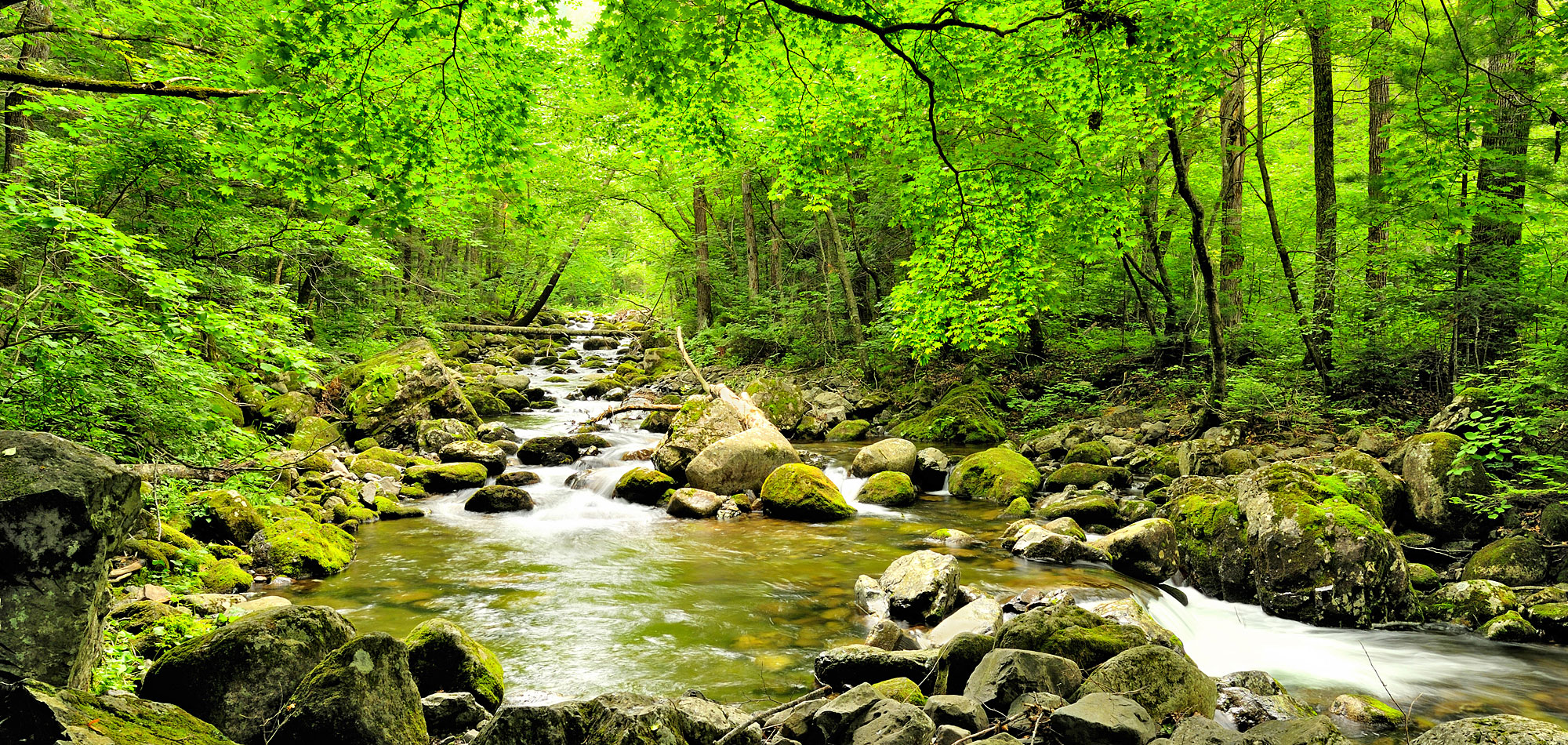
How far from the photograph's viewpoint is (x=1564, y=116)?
7594 millimetres

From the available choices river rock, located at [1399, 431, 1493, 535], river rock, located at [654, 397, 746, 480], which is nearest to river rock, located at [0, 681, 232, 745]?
river rock, located at [654, 397, 746, 480]

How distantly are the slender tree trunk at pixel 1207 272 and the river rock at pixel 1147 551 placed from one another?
17.0 ft

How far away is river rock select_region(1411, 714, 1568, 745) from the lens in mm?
3117

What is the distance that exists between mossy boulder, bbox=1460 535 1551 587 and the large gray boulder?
10977 millimetres

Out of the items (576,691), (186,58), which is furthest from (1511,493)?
(186,58)

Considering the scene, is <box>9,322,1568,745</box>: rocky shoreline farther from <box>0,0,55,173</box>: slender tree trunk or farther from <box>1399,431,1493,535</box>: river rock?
<box>0,0,55,173</box>: slender tree trunk

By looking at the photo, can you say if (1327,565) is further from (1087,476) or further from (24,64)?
(24,64)

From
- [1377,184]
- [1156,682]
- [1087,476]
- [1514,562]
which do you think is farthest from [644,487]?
[1377,184]

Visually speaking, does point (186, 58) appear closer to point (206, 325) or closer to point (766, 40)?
point (206, 325)

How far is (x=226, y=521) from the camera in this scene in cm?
820

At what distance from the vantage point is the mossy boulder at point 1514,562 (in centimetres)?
671

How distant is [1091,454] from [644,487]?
8286 millimetres

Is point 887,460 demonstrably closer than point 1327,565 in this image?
No

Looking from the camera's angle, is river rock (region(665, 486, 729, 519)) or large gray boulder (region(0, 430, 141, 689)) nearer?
large gray boulder (region(0, 430, 141, 689))
